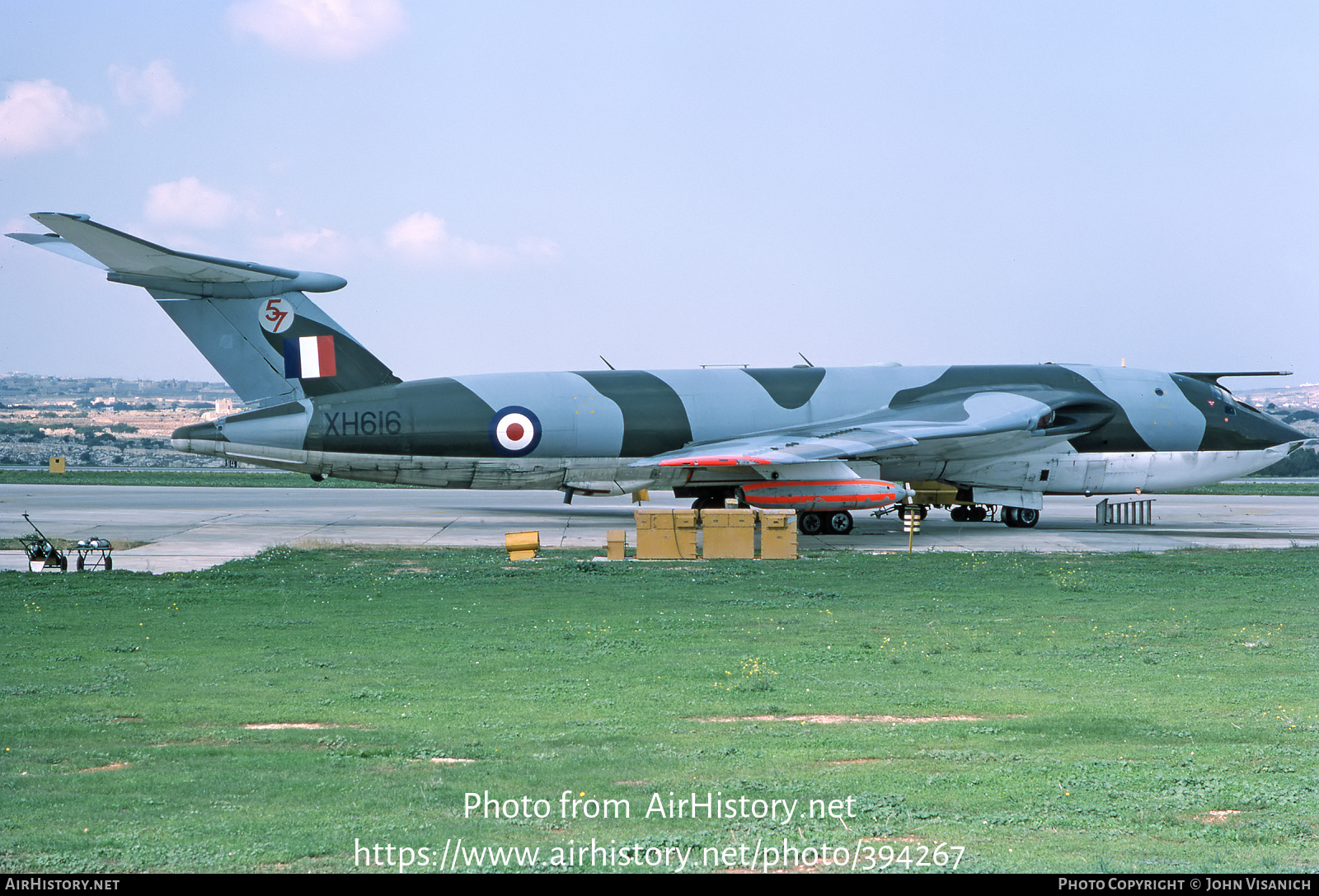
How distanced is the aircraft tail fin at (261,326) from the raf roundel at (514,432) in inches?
124

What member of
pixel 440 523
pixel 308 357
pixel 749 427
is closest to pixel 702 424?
pixel 749 427

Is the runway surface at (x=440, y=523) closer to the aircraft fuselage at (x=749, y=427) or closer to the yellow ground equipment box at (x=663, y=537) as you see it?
the aircraft fuselage at (x=749, y=427)

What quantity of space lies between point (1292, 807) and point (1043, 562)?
15.7 m

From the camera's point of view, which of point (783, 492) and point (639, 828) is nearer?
point (639, 828)

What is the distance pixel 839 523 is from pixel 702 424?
4.30 meters

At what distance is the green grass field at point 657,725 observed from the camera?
235 inches

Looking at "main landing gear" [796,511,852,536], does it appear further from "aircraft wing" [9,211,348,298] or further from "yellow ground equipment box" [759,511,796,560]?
"aircraft wing" [9,211,348,298]

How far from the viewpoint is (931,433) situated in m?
27.3

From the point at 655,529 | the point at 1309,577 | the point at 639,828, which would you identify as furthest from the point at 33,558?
the point at 1309,577

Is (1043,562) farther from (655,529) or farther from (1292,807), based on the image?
(1292,807)

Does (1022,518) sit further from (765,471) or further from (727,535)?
(727,535)

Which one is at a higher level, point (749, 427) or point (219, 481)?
point (749, 427)

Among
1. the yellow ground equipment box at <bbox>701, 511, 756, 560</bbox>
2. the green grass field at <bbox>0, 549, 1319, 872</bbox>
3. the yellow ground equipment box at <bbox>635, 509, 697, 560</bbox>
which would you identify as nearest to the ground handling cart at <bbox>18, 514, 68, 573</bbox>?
the green grass field at <bbox>0, 549, 1319, 872</bbox>

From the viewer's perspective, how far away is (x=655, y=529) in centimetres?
2255
